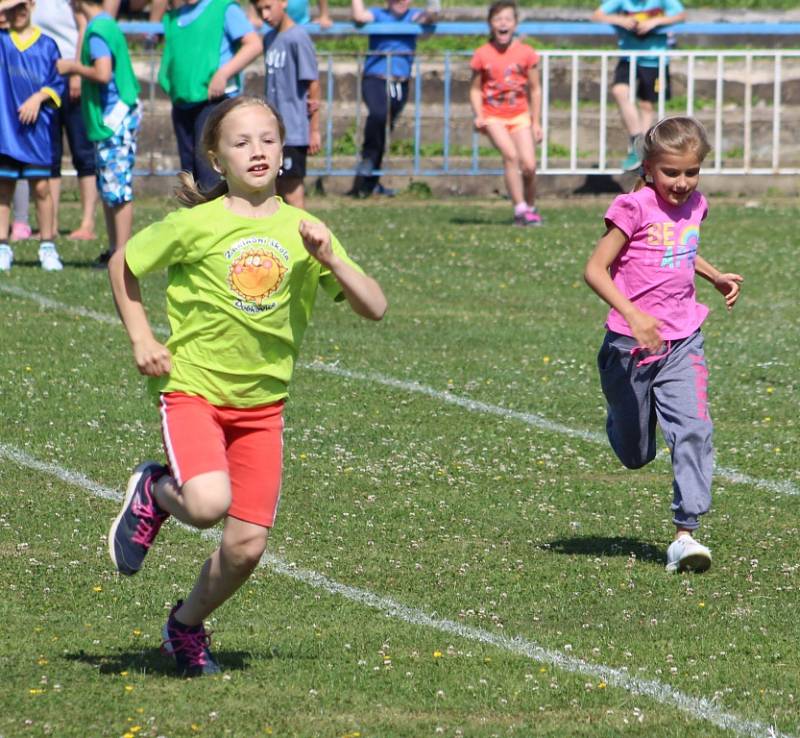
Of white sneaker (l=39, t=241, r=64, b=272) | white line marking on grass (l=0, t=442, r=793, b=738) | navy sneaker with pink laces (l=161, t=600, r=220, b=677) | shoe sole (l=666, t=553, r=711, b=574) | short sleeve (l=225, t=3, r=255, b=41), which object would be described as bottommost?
white sneaker (l=39, t=241, r=64, b=272)

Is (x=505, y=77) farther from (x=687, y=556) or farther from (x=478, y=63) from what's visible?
(x=687, y=556)

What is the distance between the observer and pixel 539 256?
1488cm

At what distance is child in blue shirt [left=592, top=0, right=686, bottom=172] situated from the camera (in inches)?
711

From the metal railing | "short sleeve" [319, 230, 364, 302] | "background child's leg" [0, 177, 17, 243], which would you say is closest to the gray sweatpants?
"short sleeve" [319, 230, 364, 302]

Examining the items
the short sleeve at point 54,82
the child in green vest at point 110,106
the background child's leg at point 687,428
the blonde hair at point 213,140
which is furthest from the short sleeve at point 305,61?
the blonde hair at point 213,140

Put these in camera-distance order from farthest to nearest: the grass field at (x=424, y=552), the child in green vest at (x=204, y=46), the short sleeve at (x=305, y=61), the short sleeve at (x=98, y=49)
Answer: the short sleeve at (x=305, y=61)
the child in green vest at (x=204, y=46)
the short sleeve at (x=98, y=49)
the grass field at (x=424, y=552)

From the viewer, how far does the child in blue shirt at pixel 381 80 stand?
733 inches

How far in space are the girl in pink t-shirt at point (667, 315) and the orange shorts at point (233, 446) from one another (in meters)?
1.75

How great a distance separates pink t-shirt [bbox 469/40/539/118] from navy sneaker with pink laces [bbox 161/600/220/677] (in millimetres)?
11828

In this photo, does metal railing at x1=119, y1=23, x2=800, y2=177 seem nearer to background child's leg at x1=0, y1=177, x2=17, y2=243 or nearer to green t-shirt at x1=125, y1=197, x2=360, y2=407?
background child's leg at x1=0, y1=177, x2=17, y2=243

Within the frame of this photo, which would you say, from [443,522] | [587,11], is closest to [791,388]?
[443,522]

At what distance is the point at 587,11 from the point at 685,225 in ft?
62.1

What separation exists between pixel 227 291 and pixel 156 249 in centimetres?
24

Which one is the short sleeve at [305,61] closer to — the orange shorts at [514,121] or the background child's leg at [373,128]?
the orange shorts at [514,121]
